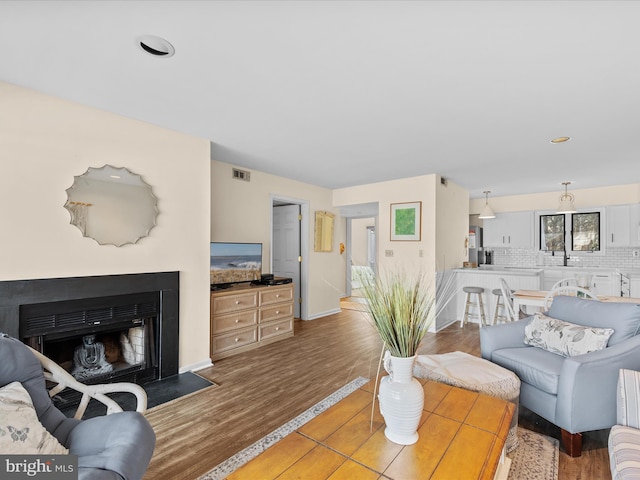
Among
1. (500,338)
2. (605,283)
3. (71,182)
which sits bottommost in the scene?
(500,338)

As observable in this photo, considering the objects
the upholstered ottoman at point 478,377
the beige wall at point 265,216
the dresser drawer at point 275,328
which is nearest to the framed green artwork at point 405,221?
the beige wall at point 265,216

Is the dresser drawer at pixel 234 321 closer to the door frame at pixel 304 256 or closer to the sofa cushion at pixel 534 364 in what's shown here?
the door frame at pixel 304 256

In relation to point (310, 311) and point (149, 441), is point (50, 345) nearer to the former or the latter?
point (149, 441)

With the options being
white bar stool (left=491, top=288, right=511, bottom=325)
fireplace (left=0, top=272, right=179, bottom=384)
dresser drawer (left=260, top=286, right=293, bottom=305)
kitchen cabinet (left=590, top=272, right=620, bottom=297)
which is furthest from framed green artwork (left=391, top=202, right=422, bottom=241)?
fireplace (left=0, top=272, right=179, bottom=384)

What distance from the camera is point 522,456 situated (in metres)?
1.91

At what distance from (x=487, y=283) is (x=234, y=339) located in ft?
13.6

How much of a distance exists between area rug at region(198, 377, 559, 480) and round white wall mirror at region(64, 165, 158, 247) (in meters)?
1.99

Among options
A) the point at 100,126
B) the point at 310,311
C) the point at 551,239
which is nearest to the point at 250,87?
the point at 100,126

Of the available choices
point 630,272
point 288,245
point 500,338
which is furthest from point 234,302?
point 630,272

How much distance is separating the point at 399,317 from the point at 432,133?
2.47 m

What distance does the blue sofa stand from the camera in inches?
73.8

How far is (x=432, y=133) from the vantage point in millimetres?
3129

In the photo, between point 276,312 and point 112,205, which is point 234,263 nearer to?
point 276,312

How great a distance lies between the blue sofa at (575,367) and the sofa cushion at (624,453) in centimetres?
35
